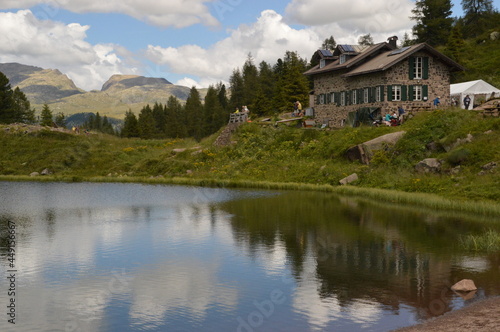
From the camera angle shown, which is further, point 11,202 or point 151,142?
point 151,142

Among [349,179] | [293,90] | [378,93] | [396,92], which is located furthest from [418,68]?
[293,90]

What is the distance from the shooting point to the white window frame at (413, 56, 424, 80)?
181ft

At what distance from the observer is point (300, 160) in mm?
49938

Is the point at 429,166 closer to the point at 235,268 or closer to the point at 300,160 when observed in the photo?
the point at 300,160

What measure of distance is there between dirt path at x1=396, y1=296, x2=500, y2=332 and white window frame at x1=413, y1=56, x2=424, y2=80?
44.9 meters

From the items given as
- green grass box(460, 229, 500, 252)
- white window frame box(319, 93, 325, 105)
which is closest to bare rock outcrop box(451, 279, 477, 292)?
green grass box(460, 229, 500, 252)

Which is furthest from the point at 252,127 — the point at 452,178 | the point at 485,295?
the point at 485,295

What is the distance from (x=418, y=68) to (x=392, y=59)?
3327mm

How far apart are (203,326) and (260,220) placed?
15467 mm

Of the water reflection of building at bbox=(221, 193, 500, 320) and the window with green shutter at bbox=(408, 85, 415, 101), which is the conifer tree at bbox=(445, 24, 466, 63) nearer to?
the window with green shutter at bbox=(408, 85, 415, 101)

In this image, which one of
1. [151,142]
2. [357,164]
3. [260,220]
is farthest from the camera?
[151,142]

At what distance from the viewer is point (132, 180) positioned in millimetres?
52594

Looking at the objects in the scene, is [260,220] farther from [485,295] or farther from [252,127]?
[252,127]

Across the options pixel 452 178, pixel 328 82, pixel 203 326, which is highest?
pixel 328 82
